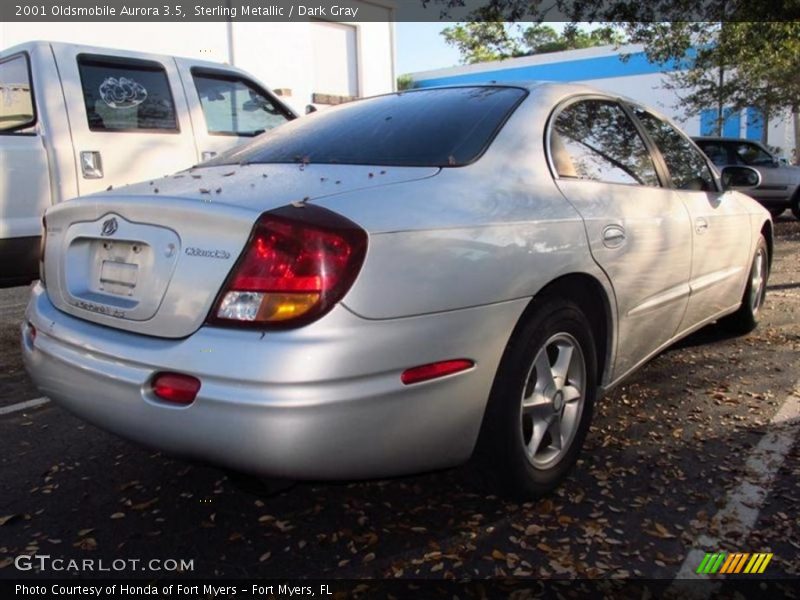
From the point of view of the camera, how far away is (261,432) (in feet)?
6.75

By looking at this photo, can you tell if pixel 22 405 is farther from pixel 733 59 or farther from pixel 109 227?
pixel 733 59

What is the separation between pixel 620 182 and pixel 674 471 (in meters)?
1.33

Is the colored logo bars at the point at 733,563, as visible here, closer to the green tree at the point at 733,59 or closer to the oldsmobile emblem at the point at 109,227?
the oldsmobile emblem at the point at 109,227

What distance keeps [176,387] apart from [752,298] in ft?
14.2

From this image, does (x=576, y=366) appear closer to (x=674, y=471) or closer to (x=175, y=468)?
(x=674, y=471)

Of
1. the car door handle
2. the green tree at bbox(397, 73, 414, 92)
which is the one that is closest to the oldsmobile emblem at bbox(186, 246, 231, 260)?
the car door handle

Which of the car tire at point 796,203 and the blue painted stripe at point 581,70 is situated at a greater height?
the blue painted stripe at point 581,70

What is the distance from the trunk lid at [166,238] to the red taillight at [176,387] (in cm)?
13

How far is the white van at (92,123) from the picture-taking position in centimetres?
489

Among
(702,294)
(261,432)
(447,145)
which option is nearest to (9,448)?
(261,432)

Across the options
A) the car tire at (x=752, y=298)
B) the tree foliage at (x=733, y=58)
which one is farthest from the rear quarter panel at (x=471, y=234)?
the tree foliage at (x=733, y=58)

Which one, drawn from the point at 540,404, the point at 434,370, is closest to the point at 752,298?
the point at 540,404

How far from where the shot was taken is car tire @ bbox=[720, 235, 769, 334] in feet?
16.5

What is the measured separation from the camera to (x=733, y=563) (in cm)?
240
